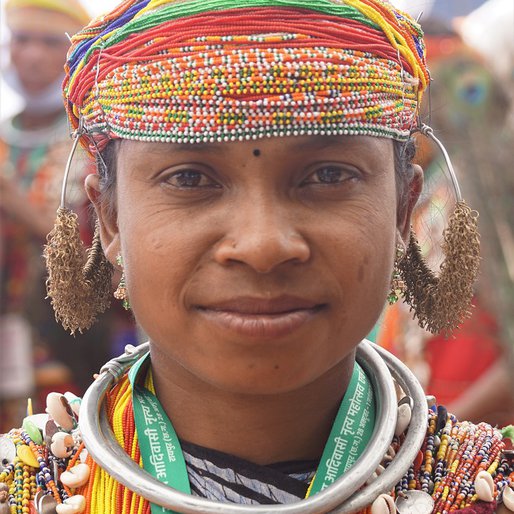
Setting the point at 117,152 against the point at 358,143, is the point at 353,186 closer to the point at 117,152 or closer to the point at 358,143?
the point at 358,143

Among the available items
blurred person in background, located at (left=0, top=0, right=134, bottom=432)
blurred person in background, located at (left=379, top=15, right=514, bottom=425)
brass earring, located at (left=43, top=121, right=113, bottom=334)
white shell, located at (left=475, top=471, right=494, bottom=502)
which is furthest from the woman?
blurred person in background, located at (left=0, top=0, right=134, bottom=432)

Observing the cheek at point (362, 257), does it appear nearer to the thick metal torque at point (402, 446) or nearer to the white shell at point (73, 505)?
the thick metal torque at point (402, 446)

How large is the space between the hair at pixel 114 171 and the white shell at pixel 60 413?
50 cm

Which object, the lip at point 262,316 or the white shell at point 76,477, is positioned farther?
the white shell at point 76,477

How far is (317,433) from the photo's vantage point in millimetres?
2521

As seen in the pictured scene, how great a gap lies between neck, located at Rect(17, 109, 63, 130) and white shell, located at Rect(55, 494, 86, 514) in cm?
508

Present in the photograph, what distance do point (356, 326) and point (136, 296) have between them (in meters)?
0.51

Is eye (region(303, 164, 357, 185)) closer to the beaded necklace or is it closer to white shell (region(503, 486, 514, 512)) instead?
the beaded necklace

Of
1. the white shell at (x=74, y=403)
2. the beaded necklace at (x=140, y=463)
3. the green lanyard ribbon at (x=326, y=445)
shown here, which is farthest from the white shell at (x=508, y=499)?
the white shell at (x=74, y=403)

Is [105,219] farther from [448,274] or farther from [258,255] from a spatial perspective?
[448,274]

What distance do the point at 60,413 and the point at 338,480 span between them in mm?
760

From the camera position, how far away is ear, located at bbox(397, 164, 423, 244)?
8.72ft

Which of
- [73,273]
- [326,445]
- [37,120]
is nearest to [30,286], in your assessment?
[37,120]

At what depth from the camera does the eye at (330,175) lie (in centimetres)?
229
